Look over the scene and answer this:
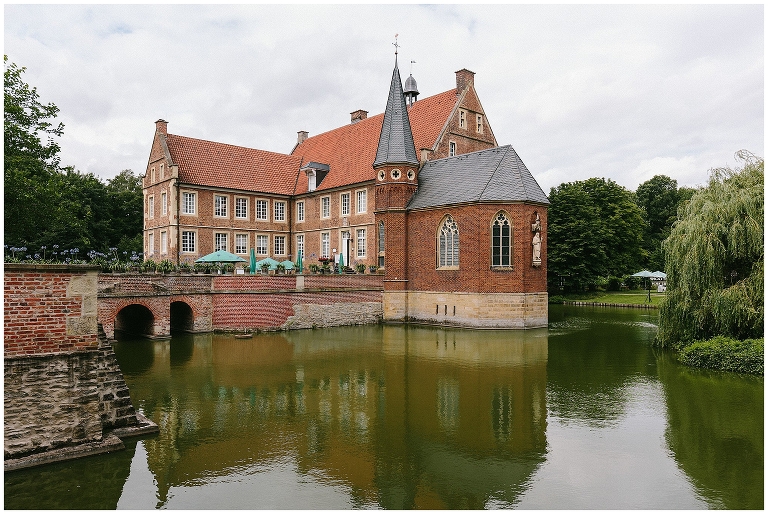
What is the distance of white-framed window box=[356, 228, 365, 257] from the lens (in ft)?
105

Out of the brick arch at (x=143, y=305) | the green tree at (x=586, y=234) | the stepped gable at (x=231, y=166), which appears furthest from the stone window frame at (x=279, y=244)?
the green tree at (x=586, y=234)

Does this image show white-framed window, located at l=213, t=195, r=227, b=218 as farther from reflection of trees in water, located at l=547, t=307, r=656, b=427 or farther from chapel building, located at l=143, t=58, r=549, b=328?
reflection of trees in water, located at l=547, t=307, r=656, b=427

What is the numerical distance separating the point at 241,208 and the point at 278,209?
2.84 metres

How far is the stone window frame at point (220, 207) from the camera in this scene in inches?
1299

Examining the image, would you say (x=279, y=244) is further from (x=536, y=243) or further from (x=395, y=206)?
(x=536, y=243)

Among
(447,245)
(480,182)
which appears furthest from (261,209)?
(480,182)

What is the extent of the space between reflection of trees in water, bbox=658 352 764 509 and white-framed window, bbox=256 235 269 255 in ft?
85.2

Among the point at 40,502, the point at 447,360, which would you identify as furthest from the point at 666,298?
the point at 40,502

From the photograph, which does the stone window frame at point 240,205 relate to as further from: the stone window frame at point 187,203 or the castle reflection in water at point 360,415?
the castle reflection in water at point 360,415

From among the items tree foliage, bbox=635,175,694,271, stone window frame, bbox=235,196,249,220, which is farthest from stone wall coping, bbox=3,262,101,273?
tree foliage, bbox=635,175,694,271

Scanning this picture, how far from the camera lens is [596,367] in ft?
51.8

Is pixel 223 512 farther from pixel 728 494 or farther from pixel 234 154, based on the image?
pixel 234 154

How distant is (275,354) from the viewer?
59.6ft

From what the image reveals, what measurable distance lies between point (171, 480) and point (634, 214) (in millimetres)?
49907
